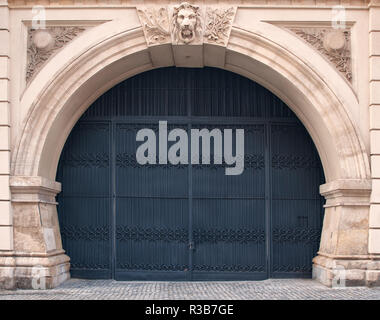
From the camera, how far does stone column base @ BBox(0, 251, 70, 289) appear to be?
1151 centimetres

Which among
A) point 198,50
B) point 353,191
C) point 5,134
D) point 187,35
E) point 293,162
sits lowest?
point 353,191

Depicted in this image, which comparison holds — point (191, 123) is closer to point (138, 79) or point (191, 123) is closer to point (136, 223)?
point (138, 79)

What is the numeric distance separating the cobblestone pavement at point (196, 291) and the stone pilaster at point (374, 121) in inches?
39.8

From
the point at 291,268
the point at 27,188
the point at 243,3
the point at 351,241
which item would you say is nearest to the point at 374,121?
the point at 351,241

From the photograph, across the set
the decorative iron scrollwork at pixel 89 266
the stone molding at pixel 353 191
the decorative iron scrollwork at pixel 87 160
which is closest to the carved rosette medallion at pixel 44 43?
the decorative iron scrollwork at pixel 87 160

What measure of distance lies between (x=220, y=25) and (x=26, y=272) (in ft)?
18.8

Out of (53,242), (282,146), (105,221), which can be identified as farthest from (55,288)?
(282,146)

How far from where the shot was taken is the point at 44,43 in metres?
12.1

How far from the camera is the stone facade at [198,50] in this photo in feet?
38.6

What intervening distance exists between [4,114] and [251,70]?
4.82m

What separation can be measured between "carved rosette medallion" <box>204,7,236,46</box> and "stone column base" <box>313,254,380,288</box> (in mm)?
4542

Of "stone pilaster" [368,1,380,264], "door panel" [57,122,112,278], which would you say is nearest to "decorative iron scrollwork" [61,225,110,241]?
"door panel" [57,122,112,278]

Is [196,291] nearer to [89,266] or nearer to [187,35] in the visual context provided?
[89,266]

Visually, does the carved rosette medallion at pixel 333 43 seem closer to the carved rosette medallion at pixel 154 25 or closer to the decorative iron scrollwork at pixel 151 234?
the carved rosette medallion at pixel 154 25
